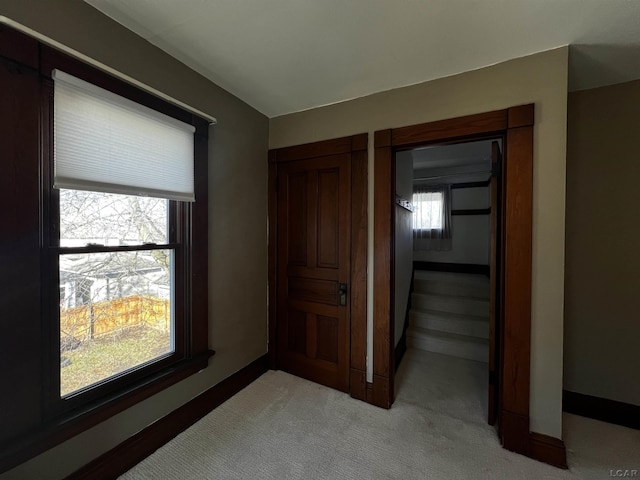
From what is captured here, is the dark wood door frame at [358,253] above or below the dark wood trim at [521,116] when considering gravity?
below

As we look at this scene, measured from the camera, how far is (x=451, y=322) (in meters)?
3.29

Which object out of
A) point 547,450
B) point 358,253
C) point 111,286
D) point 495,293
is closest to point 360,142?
point 358,253

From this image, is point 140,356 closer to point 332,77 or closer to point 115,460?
point 115,460

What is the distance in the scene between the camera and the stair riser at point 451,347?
116 inches

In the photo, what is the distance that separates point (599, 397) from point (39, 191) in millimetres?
3819

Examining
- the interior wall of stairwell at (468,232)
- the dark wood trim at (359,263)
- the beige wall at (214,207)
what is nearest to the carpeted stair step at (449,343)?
the dark wood trim at (359,263)

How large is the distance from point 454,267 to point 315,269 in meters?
3.61

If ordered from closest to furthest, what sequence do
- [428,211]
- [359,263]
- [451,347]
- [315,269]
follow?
[359,263]
[315,269]
[451,347]
[428,211]

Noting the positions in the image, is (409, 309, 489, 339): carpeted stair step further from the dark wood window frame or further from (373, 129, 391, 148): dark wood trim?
the dark wood window frame

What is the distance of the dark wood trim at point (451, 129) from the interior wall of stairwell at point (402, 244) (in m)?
0.71

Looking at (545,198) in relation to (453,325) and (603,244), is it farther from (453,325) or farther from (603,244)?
(453,325)

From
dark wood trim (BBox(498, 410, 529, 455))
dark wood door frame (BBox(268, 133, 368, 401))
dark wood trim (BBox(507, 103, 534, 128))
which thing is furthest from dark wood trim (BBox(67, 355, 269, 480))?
dark wood trim (BBox(507, 103, 534, 128))

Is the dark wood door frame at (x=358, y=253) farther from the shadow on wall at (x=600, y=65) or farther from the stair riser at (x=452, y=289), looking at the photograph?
the stair riser at (x=452, y=289)

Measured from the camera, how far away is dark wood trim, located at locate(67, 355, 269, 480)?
1.41 m
